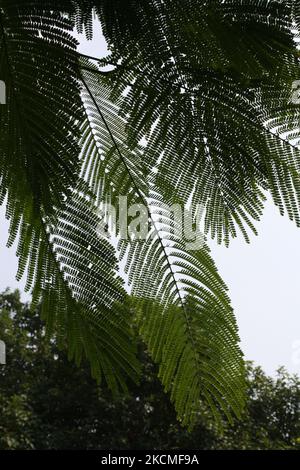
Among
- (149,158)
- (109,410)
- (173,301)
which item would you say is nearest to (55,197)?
(149,158)

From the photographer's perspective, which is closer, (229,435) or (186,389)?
(186,389)

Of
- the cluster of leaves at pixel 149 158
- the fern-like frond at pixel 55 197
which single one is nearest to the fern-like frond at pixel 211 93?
the cluster of leaves at pixel 149 158

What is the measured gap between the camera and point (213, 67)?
3.88ft

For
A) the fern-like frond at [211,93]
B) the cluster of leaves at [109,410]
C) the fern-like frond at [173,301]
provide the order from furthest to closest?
the cluster of leaves at [109,410] < the fern-like frond at [173,301] < the fern-like frond at [211,93]

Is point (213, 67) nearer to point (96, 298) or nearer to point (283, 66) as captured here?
point (283, 66)

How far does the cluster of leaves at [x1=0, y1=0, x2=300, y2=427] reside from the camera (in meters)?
1.16

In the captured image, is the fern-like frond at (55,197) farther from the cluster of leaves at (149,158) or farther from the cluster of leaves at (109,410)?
the cluster of leaves at (109,410)

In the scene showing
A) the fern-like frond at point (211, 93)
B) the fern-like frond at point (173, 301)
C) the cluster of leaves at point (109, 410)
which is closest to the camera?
the fern-like frond at point (211, 93)

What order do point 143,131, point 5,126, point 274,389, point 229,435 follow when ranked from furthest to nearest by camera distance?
point 274,389, point 229,435, point 143,131, point 5,126

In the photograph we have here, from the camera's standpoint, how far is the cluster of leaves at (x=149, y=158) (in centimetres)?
116

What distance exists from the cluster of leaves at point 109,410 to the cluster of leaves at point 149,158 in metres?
13.9

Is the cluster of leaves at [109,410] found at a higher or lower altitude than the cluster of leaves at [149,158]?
higher

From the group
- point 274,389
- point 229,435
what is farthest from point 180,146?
point 274,389

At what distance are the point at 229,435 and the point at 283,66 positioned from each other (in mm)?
15742
